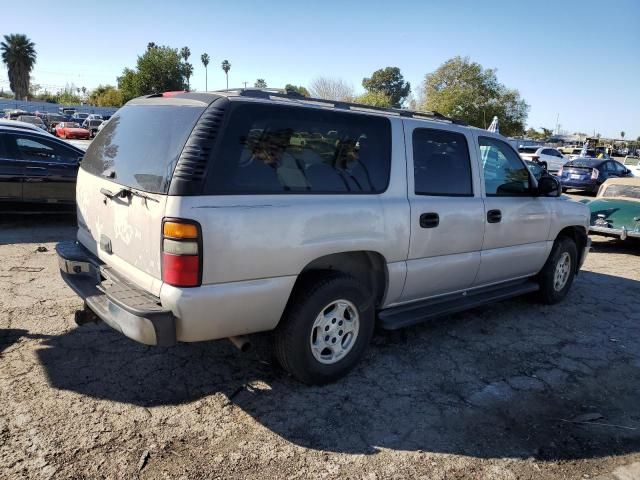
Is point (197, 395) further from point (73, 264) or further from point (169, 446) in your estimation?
point (73, 264)

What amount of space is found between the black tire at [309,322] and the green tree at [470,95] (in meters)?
40.7

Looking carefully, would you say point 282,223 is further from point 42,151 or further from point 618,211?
point 618,211

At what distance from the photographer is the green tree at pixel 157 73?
57.9m

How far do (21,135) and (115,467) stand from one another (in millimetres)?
6975

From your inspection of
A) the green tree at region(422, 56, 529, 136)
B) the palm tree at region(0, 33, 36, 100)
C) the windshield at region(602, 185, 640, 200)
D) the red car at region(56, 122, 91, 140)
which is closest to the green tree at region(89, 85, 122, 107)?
the palm tree at region(0, 33, 36, 100)

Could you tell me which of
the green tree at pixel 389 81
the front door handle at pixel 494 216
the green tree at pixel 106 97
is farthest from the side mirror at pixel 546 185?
the green tree at pixel 389 81

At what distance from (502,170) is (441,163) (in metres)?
1.03

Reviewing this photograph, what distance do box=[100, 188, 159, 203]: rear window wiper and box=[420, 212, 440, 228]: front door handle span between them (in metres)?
2.01

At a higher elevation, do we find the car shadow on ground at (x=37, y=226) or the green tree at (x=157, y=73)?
the green tree at (x=157, y=73)

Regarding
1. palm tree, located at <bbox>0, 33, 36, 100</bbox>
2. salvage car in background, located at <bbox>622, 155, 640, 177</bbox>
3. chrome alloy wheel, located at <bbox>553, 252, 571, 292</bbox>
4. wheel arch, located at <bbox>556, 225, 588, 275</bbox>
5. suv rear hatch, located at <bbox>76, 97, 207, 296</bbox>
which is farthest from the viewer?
palm tree, located at <bbox>0, 33, 36, 100</bbox>

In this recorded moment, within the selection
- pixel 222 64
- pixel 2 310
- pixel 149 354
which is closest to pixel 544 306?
pixel 149 354

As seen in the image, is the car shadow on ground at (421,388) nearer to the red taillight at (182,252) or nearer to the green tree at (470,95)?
the red taillight at (182,252)

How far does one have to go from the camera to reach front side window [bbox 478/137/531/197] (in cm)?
457

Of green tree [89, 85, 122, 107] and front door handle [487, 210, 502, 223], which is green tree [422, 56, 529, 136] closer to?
front door handle [487, 210, 502, 223]
